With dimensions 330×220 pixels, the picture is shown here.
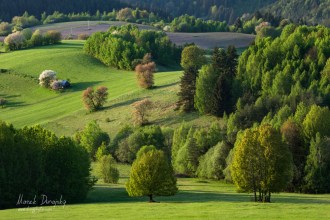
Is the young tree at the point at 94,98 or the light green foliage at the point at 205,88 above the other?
the light green foliage at the point at 205,88

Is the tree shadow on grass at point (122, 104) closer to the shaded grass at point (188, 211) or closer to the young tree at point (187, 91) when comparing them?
the young tree at point (187, 91)

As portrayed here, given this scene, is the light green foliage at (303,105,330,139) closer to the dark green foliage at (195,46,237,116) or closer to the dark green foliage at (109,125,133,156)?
the dark green foliage at (195,46,237,116)

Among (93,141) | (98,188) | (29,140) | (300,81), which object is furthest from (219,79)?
(29,140)

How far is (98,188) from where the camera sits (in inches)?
3226

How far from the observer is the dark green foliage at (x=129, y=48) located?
576 ft

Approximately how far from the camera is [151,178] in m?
70.0

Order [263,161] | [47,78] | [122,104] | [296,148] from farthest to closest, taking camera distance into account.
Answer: [47,78], [122,104], [296,148], [263,161]

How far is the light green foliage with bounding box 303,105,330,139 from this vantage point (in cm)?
9600

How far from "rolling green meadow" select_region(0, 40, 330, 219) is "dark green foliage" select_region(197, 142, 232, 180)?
119 inches

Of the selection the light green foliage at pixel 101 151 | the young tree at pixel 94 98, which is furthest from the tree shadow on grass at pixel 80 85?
the light green foliage at pixel 101 151

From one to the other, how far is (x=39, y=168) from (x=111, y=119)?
5881cm

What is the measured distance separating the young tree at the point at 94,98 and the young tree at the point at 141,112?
38.3 feet

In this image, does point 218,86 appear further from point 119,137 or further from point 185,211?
point 185,211

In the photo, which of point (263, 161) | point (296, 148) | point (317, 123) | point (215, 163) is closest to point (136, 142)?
point (215, 163)
